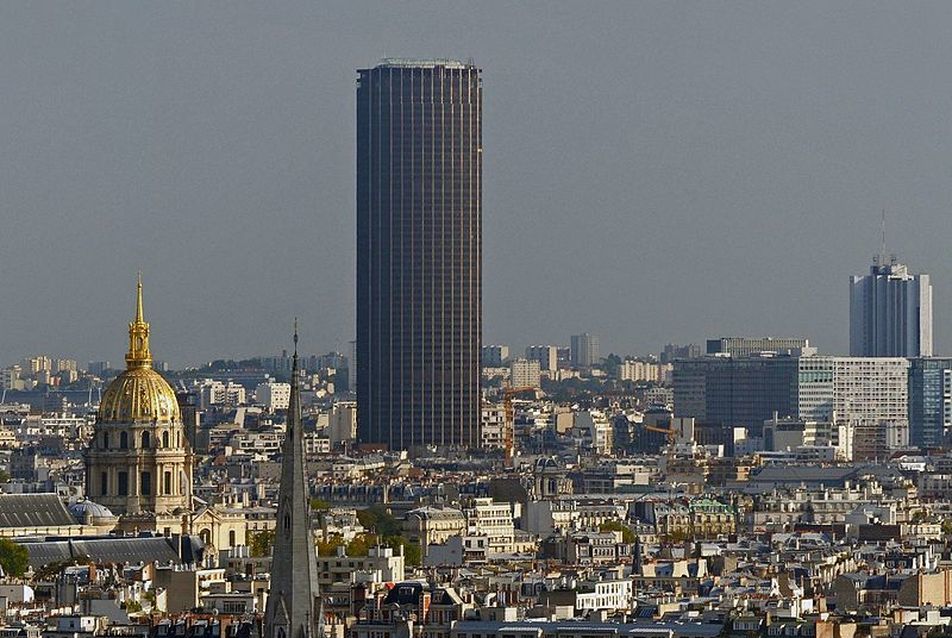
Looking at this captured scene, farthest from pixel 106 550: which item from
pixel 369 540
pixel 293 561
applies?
pixel 293 561

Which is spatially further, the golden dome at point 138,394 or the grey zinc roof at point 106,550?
the golden dome at point 138,394

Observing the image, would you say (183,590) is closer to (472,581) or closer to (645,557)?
(472,581)

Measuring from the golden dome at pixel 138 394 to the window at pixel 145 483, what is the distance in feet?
5.23

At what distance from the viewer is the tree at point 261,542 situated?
12705 centimetres

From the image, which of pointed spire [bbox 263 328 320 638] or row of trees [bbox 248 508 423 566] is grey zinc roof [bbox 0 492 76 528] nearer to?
row of trees [bbox 248 508 423 566]

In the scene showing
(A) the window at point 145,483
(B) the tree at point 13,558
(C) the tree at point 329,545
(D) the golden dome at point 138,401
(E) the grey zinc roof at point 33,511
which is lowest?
(B) the tree at point 13,558

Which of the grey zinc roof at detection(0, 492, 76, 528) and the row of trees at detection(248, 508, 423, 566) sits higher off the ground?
the grey zinc roof at detection(0, 492, 76, 528)

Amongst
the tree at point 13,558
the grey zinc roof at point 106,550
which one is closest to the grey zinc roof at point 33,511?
the grey zinc roof at point 106,550

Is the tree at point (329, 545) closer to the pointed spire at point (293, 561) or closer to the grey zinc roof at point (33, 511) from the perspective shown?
the grey zinc roof at point (33, 511)

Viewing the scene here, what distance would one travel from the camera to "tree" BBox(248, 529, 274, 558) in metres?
127

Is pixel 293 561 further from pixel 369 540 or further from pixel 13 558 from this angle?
pixel 369 540

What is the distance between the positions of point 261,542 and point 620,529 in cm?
2026

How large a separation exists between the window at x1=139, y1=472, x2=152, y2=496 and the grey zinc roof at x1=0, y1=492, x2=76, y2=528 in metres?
6.25

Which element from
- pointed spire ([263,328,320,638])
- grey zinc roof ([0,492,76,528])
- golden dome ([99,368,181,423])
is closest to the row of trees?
grey zinc roof ([0,492,76,528])
